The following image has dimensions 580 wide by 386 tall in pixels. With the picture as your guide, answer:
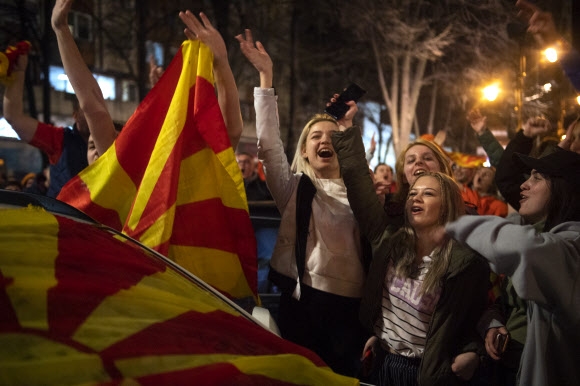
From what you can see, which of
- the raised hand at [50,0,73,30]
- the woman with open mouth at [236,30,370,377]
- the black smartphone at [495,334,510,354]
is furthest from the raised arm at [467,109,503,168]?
the raised hand at [50,0,73,30]

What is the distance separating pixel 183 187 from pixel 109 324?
210 centimetres

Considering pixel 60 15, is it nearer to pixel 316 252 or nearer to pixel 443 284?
pixel 316 252

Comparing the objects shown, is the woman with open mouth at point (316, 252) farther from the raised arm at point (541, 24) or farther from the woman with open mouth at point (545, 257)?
the raised arm at point (541, 24)

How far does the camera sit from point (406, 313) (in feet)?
11.6

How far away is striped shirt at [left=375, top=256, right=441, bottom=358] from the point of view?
347cm

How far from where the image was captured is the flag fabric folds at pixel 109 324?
173cm

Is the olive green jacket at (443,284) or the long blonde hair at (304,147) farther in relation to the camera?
the long blonde hair at (304,147)

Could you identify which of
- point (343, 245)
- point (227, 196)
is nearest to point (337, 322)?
point (343, 245)

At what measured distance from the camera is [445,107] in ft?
131

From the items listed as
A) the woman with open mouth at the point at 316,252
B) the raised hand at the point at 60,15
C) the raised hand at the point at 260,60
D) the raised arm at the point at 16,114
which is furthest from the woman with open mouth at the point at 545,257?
the raised arm at the point at 16,114

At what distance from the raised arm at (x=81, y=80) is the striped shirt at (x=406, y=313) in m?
2.03

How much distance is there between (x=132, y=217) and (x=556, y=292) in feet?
7.48

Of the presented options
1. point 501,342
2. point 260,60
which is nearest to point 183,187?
point 260,60

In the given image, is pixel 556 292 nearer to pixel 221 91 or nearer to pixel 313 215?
pixel 313 215
